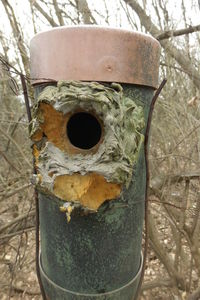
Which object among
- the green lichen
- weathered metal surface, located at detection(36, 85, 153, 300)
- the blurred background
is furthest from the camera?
the blurred background

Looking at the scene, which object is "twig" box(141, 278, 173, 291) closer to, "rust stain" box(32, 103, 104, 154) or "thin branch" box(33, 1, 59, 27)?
"rust stain" box(32, 103, 104, 154)

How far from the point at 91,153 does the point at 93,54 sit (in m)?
0.30

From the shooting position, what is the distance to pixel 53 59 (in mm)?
841

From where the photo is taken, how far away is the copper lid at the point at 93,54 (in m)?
0.81

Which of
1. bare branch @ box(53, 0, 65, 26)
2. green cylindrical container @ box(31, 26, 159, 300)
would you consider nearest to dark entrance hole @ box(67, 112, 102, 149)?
green cylindrical container @ box(31, 26, 159, 300)

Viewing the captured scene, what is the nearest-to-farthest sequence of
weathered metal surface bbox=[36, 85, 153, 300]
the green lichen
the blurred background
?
1. the green lichen
2. weathered metal surface bbox=[36, 85, 153, 300]
3. the blurred background

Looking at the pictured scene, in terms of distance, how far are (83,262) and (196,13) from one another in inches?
90.3

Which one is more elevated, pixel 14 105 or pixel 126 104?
pixel 126 104

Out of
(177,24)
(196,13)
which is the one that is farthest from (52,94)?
(196,13)

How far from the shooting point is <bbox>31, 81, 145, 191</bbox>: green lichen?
709mm

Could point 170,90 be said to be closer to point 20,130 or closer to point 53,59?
point 20,130

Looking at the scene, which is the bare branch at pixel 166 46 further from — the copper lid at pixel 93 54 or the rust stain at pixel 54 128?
the rust stain at pixel 54 128

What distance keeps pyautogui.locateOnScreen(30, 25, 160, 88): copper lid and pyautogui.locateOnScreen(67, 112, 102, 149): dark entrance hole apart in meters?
0.18

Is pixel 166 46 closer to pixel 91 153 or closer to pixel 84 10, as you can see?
pixel 84 10
